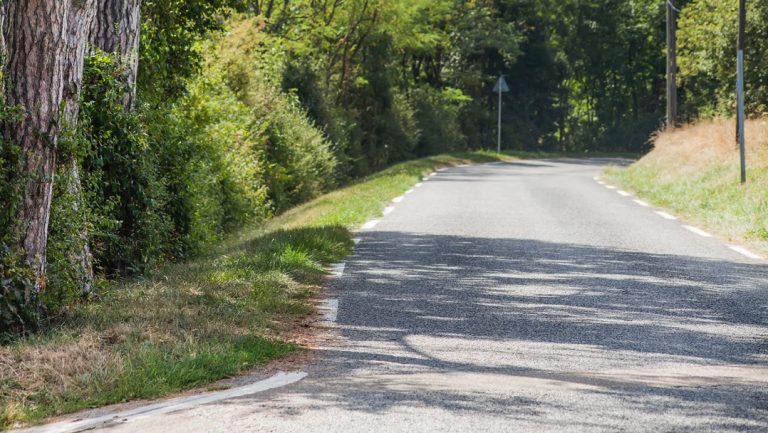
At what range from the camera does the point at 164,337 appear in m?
7.03

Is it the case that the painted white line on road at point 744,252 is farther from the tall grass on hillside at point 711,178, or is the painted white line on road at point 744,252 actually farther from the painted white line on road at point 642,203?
the painted white line on road at point 642,203

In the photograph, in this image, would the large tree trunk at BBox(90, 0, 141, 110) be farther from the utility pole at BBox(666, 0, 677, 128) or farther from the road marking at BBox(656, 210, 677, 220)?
the utility pole at BBox(666, 0, 677, 128)

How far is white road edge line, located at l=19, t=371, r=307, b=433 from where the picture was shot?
5340 millimetres

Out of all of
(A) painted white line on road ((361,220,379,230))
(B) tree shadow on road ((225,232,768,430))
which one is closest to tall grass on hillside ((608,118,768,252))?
(B) tree shadow on road ((225,232,768,430))

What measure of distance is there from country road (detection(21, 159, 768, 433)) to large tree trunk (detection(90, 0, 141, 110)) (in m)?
3.10

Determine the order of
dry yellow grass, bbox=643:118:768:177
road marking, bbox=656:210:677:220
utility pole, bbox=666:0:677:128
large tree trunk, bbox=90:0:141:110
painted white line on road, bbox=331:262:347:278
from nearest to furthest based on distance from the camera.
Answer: painted white line on road, bbox=331:262:347:278
large tree trunk, bbox=90:0:141:110
road marking, bbox=656:210:677:220
dry yellow grass, bbox=643:118:768:177
utility pole, bbox=666:0:677:128

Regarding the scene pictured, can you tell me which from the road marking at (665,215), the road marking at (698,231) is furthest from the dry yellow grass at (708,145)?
the road marking at (698,231)

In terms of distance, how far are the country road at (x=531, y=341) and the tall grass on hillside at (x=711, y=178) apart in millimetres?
1622

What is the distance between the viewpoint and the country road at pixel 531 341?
5.30m

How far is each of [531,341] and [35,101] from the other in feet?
12.8

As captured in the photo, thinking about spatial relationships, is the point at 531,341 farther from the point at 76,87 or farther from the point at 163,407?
the point at 76,87

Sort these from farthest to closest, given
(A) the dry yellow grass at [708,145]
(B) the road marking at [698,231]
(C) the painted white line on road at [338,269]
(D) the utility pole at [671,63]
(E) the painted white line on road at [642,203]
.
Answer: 1. (D) the utility pole at [671,63]
2. (A) the dry yellow grass at [708,145]
3. (E) the painted white line on road at [642,203]
4. (B) the road marking at [698,231]
5. (C) the painted white line on road at [338,269]

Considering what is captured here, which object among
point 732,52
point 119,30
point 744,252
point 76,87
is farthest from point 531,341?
point 732,52

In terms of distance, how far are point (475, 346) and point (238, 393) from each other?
1.95m
